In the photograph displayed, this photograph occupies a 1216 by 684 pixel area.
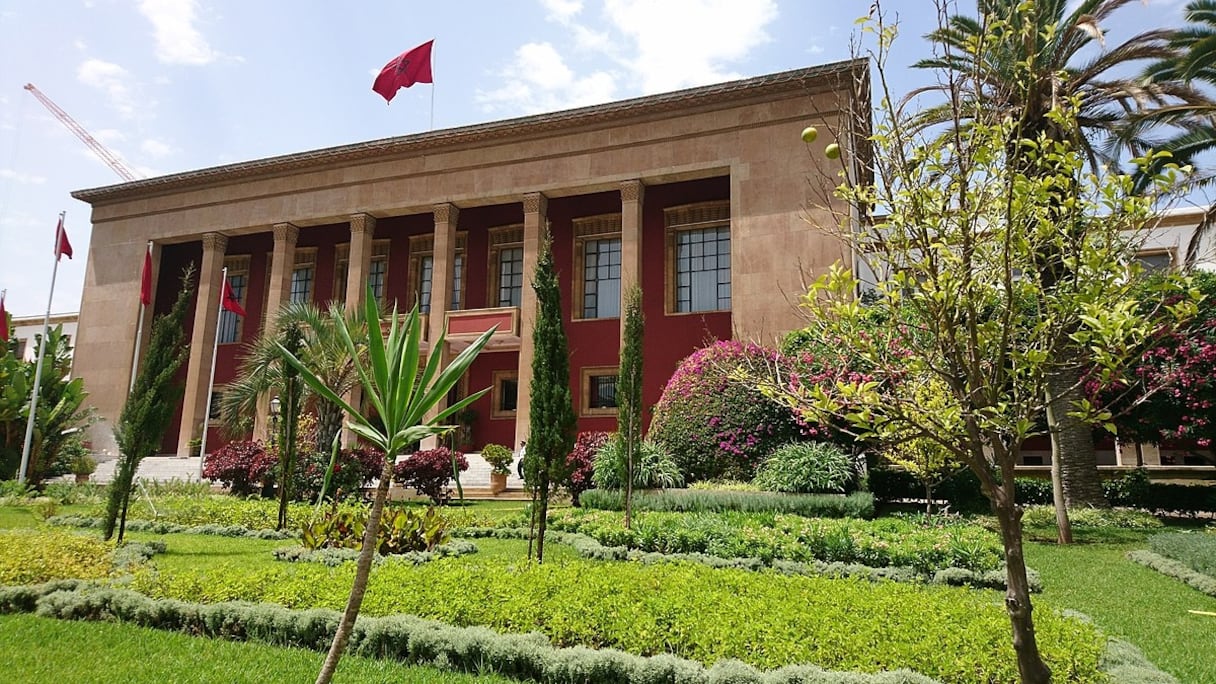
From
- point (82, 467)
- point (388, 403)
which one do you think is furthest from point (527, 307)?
point (388, 403)

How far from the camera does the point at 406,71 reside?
73.7 feet

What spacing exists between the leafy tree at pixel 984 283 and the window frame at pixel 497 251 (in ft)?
79.7

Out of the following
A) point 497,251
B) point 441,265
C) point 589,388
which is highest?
point 497,251

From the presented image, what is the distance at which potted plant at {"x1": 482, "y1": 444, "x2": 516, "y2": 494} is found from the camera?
69.9ft

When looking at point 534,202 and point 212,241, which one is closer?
point 534,202

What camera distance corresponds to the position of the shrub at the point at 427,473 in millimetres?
16938

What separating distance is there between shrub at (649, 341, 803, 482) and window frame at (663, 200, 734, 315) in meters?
8.37

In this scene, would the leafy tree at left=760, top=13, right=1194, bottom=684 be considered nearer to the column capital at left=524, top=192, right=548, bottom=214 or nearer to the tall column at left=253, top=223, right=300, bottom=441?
the column capital at left=524, top=192, right=548, bottom=214

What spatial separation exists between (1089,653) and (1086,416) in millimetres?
2040

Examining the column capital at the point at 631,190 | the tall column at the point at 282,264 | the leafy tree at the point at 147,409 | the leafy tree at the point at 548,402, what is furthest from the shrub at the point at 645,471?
the tall column at the point at 282,264

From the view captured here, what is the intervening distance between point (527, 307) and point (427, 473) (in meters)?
8.79

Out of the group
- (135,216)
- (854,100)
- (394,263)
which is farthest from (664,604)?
(135,216)

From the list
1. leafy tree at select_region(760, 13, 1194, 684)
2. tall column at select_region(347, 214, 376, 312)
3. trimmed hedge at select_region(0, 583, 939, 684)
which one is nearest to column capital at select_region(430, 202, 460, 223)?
tall column at select_region(347, 214, 376, 312)

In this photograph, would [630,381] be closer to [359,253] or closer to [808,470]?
[808,470]
